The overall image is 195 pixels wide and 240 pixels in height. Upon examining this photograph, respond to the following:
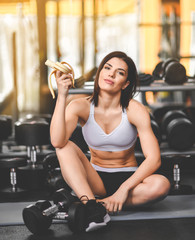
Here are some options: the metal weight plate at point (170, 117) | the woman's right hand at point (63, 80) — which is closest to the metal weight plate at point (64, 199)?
the woman's right hand at point (63, 80)

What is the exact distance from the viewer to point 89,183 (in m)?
1.86

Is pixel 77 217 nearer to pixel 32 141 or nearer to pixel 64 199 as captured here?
pixel 64 199

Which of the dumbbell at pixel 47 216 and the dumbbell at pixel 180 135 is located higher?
the dumbbell at pixel 180 135

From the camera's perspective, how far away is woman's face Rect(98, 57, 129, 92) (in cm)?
178

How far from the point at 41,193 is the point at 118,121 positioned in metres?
0.81

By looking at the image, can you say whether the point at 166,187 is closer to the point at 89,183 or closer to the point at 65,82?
the point at 89,183

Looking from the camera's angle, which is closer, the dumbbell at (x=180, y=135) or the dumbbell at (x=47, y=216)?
the dumbbell at (x=47, y=216)

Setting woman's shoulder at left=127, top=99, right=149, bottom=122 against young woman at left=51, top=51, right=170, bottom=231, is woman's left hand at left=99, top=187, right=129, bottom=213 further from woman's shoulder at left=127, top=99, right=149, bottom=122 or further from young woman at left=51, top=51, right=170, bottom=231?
woman's shoulder at left=127, top=99, right=149, bottom=122

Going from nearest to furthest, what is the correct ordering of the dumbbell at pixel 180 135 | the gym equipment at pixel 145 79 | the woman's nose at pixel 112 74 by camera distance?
1. the woman's nose at pixel 112 74
2. the gym equipment at pixel 145 79
3. the dumbbell at pixel 180 135

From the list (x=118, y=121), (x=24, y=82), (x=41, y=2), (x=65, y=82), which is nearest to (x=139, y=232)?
(x=118, y=121)

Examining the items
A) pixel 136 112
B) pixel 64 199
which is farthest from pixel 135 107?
pixel 64 199

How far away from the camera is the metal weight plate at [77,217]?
5.16 ft

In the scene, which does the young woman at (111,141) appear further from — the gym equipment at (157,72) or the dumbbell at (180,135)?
the gym equipment at (157,72)

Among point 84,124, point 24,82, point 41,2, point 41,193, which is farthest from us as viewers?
point 24,82
